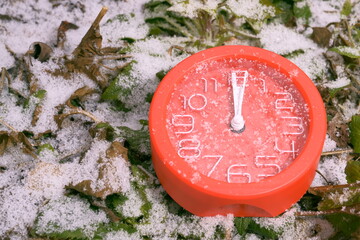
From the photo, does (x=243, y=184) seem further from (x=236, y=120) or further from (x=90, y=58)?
(x=90, y=58)

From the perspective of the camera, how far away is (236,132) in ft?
4.32

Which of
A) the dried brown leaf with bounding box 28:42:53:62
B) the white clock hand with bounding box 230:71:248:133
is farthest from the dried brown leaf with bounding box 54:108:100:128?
the white clock hand with bounding box 230:71:248:133

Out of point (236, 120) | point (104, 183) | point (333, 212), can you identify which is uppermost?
point (236, 120)

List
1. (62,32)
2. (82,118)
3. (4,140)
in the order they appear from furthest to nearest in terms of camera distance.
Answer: (62,32)
(82,118)
(4,140)

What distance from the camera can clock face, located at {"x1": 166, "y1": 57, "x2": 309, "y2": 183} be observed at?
1276mm

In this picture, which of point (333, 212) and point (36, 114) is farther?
point (36, 114)

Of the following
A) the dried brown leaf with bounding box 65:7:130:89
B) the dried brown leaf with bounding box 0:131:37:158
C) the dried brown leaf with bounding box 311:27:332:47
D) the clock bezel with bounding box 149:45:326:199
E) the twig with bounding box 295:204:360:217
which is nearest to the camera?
the clock bezel with bounding box 149:45:326:199

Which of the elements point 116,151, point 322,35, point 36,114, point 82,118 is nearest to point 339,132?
point 322,35

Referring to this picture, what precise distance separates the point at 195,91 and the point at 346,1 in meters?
0.77

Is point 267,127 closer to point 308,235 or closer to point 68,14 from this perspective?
point 308,235

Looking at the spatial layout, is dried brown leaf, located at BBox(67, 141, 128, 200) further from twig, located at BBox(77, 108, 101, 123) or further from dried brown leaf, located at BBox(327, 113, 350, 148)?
dried brown leaf, located at BBox(327, 113, 350, 148)

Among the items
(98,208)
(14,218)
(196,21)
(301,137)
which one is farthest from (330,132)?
(14,218)

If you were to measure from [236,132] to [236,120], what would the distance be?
4cm

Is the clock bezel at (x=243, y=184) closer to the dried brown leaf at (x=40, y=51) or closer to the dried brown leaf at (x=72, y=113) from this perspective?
the dried brown leaf at (x=72, y=113)
